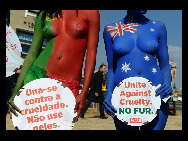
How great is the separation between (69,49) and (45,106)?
539 millimetres

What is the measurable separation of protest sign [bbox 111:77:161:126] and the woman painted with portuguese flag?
474 mm

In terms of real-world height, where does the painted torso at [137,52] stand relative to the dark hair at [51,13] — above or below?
below

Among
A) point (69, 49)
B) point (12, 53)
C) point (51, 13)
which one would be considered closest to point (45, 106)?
point (69, 49)

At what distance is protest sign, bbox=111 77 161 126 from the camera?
2.90 metres

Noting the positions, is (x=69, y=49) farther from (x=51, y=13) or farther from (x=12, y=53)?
(x=12, y=53)

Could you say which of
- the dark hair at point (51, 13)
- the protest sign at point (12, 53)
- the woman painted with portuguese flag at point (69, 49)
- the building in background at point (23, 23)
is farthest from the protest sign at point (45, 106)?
the building in background at point (23, 23)

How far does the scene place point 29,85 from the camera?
251 centimetres

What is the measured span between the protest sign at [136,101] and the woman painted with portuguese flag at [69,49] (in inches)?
18.7

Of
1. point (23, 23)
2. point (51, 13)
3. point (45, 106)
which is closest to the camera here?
point (45, 106)

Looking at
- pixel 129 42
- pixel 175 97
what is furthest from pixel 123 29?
pixel 175 97

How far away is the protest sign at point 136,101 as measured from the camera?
2896 millimetres

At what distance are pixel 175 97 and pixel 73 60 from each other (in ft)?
33.7

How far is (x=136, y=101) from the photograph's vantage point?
115 inches

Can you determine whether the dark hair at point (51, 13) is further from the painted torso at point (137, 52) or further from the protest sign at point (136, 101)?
the protest sign at point (136, 101)
